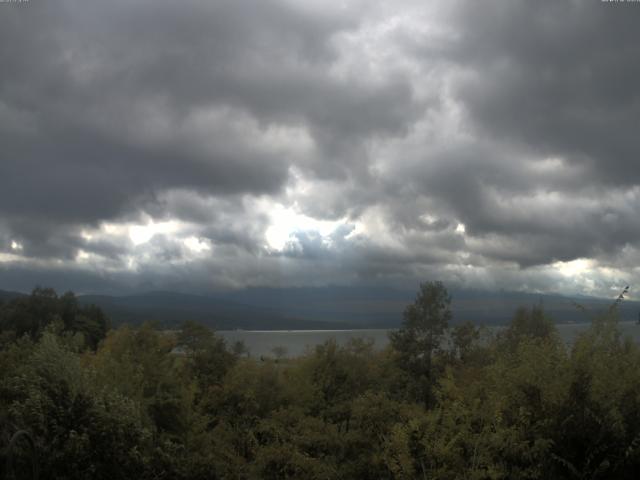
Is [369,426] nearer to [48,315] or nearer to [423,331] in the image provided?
[423,331]

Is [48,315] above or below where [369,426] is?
above

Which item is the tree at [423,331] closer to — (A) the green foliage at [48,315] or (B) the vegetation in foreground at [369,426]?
(B) the vegetation in foreground at [369,426]

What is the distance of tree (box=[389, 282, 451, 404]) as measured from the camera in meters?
56.3

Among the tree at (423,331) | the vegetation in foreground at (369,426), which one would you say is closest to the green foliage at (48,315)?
the tree at (423,331)

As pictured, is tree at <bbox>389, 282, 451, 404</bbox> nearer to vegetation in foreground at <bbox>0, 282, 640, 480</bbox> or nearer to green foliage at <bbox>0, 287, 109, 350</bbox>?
vegetation in foreground at <bbox>0, 282, 640, 480</bbox>

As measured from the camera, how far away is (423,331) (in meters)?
57.7

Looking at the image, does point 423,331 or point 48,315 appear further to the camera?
point 48,315

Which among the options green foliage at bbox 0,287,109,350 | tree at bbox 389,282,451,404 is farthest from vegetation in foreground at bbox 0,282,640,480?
green foliage at bbox 0,287,109,350

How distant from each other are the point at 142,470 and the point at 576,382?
1392 cm

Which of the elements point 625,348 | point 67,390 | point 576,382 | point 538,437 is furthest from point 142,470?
point 625,348

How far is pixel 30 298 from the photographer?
4104 inches

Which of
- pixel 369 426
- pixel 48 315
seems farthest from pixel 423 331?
pixel 48 315

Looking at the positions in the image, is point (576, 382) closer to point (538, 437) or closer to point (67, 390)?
point (538, 437)

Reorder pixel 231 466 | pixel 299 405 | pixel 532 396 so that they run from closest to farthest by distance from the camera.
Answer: pixel 532 396 < pixel 231 466 < pixel 299 405
